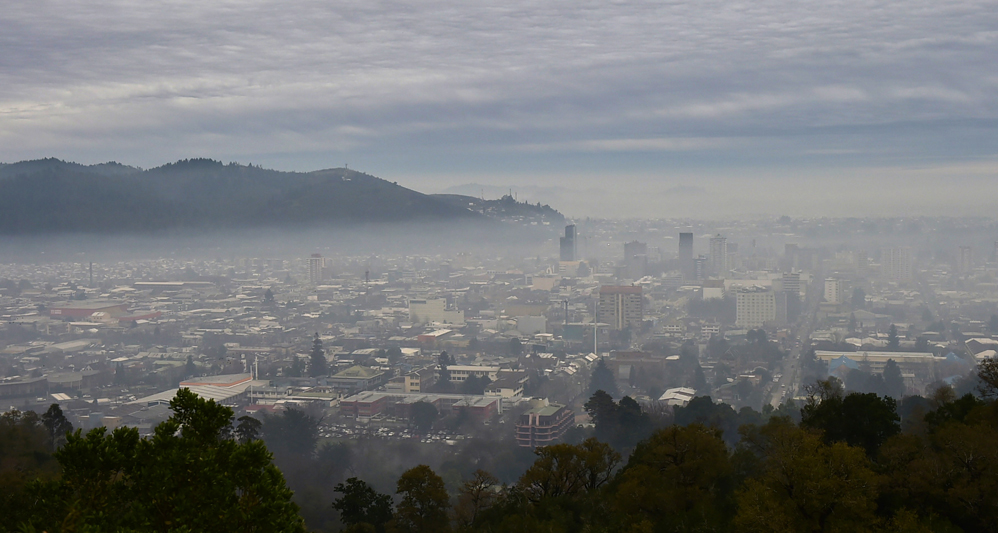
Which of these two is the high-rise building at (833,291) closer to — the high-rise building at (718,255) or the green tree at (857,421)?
the high-rise building at (718,255)

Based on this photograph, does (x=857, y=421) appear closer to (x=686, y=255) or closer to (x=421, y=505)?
(x=421, y=505)

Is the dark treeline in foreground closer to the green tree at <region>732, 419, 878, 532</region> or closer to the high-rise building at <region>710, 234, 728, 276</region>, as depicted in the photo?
the green tree at <region>732, 419, 878, 532</region>

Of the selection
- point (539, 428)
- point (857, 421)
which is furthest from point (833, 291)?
point (857, 421)

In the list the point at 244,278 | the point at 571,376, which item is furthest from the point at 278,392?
the point at 244,278

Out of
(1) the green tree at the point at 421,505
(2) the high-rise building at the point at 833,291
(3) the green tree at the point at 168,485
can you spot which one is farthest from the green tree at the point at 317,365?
(2) the high-rise building at the point at 833,291

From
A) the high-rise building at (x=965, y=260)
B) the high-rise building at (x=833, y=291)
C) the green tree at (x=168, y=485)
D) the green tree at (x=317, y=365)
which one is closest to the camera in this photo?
the green tree at (x=168, y=485)

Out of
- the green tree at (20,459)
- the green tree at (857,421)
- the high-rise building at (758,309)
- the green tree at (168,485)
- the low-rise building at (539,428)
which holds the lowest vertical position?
the low-rise building at (539,428)
